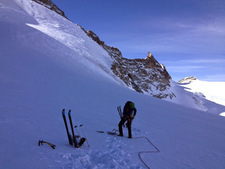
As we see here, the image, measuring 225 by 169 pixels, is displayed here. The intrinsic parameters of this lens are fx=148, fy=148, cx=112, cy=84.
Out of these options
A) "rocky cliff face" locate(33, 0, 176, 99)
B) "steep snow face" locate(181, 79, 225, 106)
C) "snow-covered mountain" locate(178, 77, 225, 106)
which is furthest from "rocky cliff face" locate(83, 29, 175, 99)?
"snow-covered mountain" locate(178, 77, 225, 106)

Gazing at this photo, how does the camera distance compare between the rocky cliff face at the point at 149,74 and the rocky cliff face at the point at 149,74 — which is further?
the rocky cliff face at the point at 149,74

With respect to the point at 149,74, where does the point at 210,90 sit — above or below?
below

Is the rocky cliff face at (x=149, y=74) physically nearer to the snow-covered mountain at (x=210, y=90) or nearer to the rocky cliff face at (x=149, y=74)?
the rocky cliff face at (x=149, y=74)

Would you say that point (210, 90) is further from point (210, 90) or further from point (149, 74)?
point (149, 74)

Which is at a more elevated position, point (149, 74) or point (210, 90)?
point (149, 74)

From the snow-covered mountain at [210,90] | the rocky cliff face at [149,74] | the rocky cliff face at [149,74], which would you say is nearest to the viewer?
the rocky cliff face at [149,74]

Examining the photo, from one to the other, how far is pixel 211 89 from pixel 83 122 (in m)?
190

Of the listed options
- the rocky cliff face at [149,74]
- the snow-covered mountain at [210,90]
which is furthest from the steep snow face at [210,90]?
the rocky cliff face at [149,74]

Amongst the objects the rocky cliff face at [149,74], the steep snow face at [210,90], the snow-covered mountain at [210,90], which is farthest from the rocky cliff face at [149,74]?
the snow-covered mountain at [210,90]

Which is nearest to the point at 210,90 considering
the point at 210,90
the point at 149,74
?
the point at 210,90

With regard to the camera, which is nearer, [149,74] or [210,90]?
[149,74]

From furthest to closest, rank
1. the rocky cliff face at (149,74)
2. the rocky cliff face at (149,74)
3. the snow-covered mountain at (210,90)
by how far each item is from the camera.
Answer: the snow-covered mountain at (210,90)
the rocky cliff face at (149,74)
the rocky cliff face at (149,74)

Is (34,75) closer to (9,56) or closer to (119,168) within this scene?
(9,56)

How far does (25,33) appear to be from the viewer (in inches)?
754
